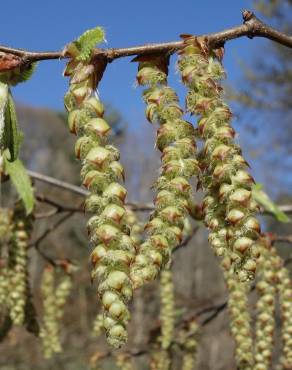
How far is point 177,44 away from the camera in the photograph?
3.04 ft

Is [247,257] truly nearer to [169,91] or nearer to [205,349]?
[169,91]

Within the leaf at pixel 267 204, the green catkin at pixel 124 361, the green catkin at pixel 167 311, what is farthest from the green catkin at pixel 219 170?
the green catkin at pixel 124 361

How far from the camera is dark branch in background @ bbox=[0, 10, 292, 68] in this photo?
3.04 feet

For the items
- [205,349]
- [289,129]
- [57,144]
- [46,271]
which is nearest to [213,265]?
[289,129]

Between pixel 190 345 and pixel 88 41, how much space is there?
1.91m

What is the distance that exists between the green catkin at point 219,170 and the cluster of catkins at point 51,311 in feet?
5.67

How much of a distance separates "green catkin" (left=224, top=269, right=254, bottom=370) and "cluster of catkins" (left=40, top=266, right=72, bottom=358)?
0.93 meters

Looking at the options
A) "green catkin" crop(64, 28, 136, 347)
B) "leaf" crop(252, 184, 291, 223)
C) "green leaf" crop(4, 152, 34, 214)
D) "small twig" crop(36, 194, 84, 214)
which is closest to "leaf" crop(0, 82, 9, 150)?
"green catkin" crop(64, 28, 136, 347)

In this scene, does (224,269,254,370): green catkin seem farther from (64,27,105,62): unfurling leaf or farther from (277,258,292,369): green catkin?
(64,27,105,62): unfurling leaf

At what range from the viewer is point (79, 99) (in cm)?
87

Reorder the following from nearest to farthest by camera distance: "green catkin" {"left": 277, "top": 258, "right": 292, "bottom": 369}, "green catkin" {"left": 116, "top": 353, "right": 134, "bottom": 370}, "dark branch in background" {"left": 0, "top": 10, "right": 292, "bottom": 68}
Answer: "dark branch in background" {"left": 0, "top": 10, "right": 292, "bottom": 68}
"green catkin" {"left": 277, "top": 258, "right": 292, "bottom": 369}
"green catkin" {"left": 116, "top": 353, "right": 134, "bottom": 370}

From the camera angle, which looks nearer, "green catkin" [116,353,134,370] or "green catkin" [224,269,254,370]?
"green catkin" [224,269,254,370]

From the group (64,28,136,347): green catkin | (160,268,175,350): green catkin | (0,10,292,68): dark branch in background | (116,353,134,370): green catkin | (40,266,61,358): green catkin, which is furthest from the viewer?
(116,353,134,370): green catkin

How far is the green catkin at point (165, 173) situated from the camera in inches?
30.2
